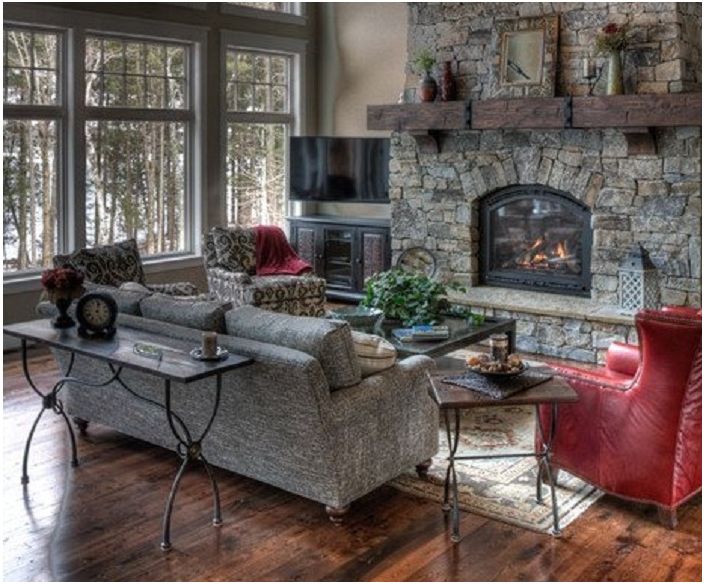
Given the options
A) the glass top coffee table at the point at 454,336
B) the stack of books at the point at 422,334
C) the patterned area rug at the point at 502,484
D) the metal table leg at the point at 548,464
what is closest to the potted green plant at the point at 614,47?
the glass top coffee table at the point at 454,336

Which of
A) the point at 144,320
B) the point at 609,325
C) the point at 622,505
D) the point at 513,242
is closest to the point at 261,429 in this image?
the point at 144,320

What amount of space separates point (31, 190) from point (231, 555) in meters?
4.91

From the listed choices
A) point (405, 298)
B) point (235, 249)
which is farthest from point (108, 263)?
point (405, 298)

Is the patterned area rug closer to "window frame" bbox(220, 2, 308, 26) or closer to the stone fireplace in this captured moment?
the stone fireplace

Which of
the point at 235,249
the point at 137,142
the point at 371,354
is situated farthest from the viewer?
the point at 137,142

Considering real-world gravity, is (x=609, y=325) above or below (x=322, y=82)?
below

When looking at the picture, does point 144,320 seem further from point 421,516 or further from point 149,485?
point 421,516

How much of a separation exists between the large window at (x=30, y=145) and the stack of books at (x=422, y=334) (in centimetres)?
360

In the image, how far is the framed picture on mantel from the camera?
7223 millimetres

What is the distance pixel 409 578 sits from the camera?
3.43 meters

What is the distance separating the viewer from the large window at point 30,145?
7371 millimetres

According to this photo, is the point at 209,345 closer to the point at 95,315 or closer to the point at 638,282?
the point at 95,315

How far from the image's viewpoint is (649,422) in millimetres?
3881

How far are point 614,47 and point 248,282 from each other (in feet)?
10.8
